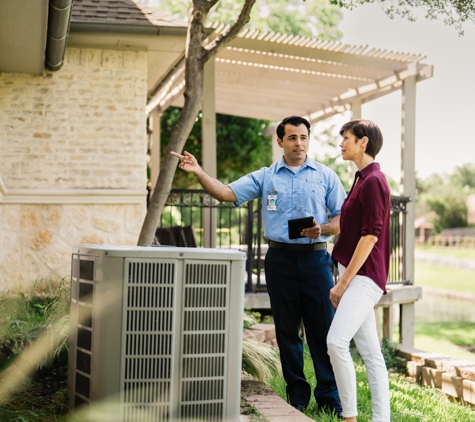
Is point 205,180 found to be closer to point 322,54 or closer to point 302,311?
point 302,311

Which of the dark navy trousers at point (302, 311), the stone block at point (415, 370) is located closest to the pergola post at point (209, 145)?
the stone block at point (415, 370)

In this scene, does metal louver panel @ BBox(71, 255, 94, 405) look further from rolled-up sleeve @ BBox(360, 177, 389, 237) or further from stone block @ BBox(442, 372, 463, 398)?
stone block @ BBox(442, 372, 463, 398)

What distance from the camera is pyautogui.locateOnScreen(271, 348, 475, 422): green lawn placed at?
433 centimetres

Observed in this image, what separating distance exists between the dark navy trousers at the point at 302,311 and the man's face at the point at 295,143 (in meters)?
0.55

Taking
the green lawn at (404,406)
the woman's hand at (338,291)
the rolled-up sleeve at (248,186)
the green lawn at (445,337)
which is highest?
the rolled-up sleeve at (248,186)

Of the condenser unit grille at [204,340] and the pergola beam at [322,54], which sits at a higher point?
the pergola beam at [322,54]

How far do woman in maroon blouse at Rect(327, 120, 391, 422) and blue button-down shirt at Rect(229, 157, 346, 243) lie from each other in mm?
530

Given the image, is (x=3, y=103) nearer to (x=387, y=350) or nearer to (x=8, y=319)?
(x=8, y=319)

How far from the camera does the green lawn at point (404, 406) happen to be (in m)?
4.33

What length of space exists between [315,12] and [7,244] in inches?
1088

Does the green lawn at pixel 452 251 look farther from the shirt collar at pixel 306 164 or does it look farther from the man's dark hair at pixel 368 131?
the man's dark hair at pixel 368 131

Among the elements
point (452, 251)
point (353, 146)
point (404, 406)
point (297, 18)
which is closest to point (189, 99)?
point (353, 146)

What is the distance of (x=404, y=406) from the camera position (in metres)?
5.07

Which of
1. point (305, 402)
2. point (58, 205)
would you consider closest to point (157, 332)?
point (305, 402)
